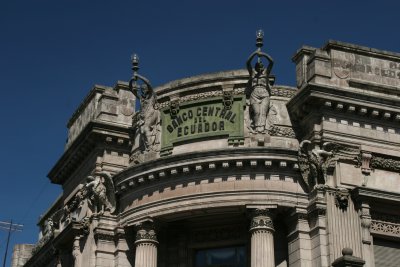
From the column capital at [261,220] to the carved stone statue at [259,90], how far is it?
3285 mm

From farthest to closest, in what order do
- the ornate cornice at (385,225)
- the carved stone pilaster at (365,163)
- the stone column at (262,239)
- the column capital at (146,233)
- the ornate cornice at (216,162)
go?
the column capital at (146,233)
the ornate cornice at (216,162)
the carved stone pilaster at (365,163)
the ornate cornice at (385,225)
the stone column at (262,239)

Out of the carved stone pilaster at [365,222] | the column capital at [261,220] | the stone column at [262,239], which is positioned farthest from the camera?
the column capital at [261,220]

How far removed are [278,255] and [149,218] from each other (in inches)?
203

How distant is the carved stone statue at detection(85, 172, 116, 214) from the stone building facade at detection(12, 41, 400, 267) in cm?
4

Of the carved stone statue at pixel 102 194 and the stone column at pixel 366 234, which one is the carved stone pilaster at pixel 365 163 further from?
the carved stone statue at pixel 102 194

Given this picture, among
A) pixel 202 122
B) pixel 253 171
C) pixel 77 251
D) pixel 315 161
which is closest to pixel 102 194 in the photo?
pixel 77 251

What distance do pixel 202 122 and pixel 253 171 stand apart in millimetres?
3328

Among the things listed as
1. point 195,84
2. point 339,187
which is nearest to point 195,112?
point 195,84

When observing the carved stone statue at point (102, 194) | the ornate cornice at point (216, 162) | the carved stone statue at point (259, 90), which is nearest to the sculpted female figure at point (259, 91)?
the carved stone statue at point (259, 90)

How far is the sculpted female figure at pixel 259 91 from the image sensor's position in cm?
3234

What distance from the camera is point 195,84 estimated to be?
34062mm

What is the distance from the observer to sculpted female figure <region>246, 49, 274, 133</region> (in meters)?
32.3

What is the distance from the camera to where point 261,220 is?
101 ft

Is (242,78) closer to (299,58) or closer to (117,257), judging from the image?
(299,58)
